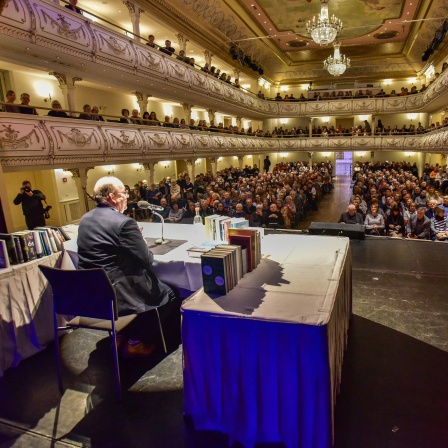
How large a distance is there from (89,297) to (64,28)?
7392 millimetres

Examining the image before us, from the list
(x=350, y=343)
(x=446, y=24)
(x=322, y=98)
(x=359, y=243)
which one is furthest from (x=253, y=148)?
(x=350, y=343)

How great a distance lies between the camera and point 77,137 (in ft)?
26.6

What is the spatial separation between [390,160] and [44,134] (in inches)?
939

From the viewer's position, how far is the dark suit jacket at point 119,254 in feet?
8.71

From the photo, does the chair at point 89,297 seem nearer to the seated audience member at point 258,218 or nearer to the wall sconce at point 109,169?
the seated audience member at point 258,218

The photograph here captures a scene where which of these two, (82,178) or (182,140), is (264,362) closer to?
(82,178)

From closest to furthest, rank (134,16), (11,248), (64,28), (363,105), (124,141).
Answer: (11,248) < (64,28) < (124,141) < (134,16) < (363,105)

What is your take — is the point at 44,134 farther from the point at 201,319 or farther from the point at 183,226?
the point at 201,319

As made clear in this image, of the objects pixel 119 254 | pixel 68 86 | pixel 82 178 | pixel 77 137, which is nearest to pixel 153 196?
pixel 82 178

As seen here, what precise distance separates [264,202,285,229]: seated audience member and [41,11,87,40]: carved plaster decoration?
5872 millimetres

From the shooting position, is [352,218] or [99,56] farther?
[99,56]

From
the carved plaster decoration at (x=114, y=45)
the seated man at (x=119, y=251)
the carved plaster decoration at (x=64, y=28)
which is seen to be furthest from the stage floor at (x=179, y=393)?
the carved plaster decoration at (x=114, y=45)

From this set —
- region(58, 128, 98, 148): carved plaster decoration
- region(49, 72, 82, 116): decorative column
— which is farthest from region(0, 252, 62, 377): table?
region(49, 72, 82, 116): decorative column

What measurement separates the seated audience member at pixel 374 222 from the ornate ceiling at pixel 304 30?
991 cm
